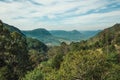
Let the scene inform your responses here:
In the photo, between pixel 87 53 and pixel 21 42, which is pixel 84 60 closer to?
pixel 87 53

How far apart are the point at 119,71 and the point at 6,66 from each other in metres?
46.3

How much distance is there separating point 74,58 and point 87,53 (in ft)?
10.6

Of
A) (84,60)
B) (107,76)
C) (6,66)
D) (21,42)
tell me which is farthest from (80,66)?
(21,42)

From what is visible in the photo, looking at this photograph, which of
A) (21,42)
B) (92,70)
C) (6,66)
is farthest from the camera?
(21,42)

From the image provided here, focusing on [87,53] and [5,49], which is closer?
[87,53]

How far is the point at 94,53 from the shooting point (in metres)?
64.5

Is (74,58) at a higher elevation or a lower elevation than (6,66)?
higher

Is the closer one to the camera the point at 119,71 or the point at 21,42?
the point at 119,71

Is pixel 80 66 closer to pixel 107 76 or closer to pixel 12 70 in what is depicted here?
pixel 107 76

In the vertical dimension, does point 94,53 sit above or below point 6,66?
above

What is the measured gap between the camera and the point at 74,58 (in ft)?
216

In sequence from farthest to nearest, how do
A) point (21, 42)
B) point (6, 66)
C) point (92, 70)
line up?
1. point (21, 42)
2. point (6, 66)
3. point (92, 70)

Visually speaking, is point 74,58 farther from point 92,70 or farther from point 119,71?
point 119,71

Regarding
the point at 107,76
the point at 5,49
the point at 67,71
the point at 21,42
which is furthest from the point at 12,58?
the point at 107,76
